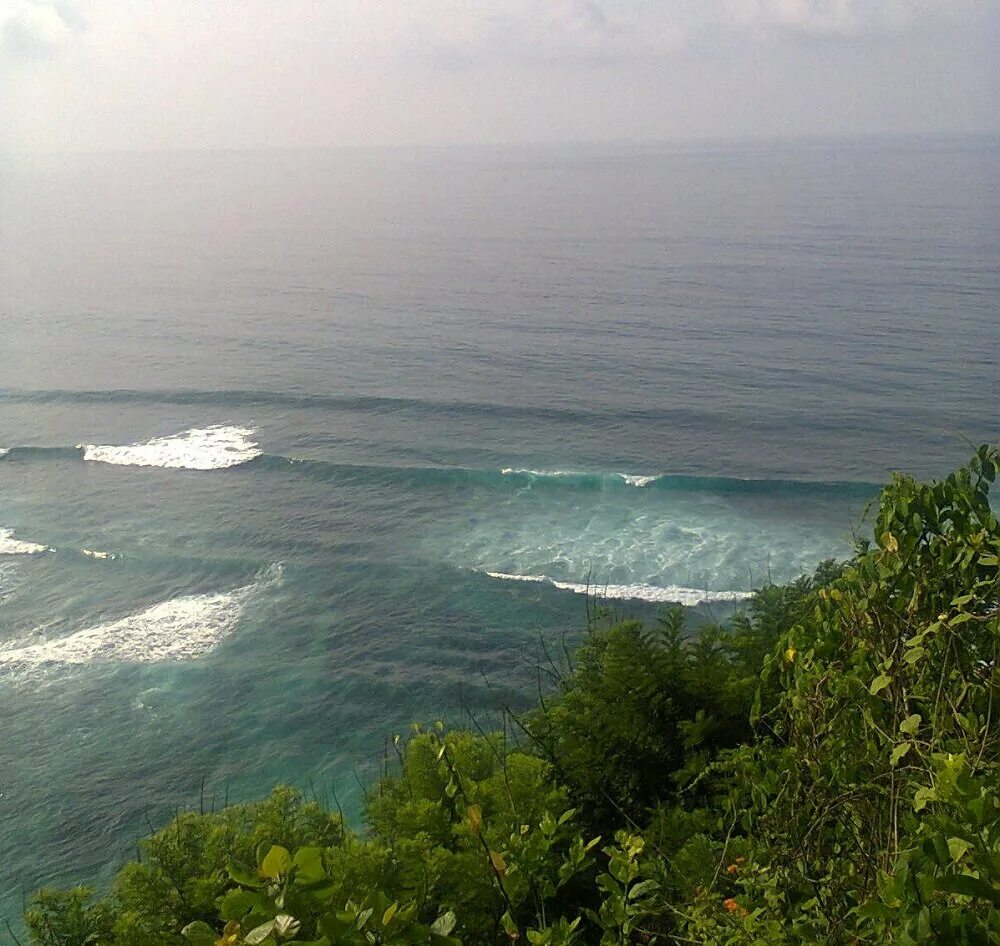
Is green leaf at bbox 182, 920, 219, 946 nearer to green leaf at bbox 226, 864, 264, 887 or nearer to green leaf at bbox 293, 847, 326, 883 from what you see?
green leaf at bbox 226, 864, 264, 887

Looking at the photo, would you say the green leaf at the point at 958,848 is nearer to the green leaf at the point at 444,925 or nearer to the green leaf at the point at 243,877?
the green leaf at the point at 444,925

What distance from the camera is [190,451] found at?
39250 mm

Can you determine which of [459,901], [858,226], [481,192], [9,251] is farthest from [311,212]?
[459,901]

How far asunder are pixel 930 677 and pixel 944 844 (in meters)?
2.33

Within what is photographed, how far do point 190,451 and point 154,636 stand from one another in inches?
570

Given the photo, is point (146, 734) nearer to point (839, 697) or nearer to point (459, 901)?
point (459, 901)

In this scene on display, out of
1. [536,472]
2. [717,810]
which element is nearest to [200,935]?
[717,810]

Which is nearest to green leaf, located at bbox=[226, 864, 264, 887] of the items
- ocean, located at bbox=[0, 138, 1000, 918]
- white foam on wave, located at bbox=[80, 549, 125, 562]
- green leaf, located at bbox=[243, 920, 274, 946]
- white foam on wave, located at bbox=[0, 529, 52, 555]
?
green leaf, located at bbox=[243, 920, 274, 946]

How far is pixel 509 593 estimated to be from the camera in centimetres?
2764

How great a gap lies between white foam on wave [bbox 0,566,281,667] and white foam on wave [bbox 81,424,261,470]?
34.9ft

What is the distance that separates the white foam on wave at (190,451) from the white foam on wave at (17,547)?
6869 millimetres

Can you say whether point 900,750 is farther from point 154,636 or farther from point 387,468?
point 387,468

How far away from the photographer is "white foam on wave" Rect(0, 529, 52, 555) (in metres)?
30.9

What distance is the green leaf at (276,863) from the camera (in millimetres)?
2551
